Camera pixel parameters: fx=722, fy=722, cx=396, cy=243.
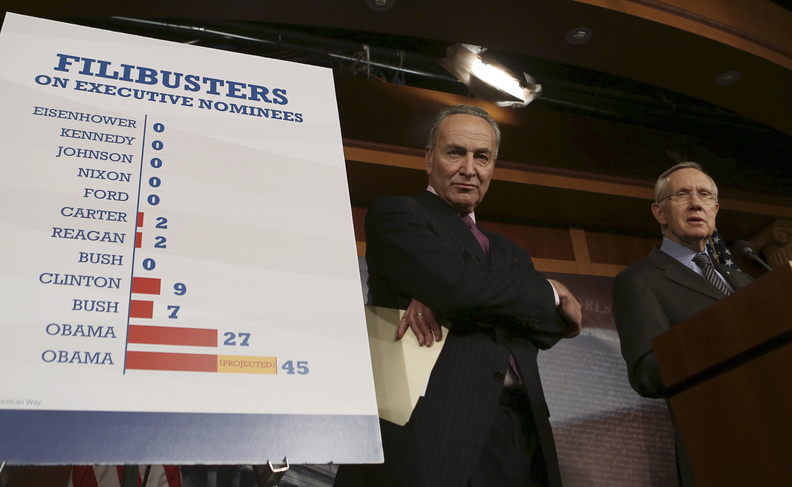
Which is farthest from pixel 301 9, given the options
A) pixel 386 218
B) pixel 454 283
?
pixel 454 283

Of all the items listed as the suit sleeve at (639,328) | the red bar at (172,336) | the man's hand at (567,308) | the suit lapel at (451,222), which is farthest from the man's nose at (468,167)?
the red bar at (172,336)

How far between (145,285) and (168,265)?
0.05 m

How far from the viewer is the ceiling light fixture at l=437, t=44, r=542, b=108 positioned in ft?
11.3

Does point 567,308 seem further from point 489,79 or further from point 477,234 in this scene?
point 489,79

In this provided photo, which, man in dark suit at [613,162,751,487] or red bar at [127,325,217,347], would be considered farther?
man in dark suit at [613,162,751,487]

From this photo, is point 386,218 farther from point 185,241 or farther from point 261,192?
point 185,241

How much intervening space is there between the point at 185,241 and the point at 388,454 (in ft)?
2.20

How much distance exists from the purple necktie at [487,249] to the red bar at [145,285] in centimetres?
89

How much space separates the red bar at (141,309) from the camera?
1084mm

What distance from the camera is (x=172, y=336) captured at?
3.54ft

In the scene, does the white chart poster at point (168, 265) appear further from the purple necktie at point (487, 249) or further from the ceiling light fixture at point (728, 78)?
the ceiling light fixture at point (728, 78)

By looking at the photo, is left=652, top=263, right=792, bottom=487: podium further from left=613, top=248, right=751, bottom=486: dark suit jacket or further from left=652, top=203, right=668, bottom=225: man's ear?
left=652, top=203, right=668, bottom=225: man's ear

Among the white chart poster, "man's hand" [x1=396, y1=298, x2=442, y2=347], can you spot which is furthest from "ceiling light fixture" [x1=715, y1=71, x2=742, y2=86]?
the white chart poster

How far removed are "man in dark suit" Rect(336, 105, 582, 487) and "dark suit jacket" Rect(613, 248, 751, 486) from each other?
324 millimetres
